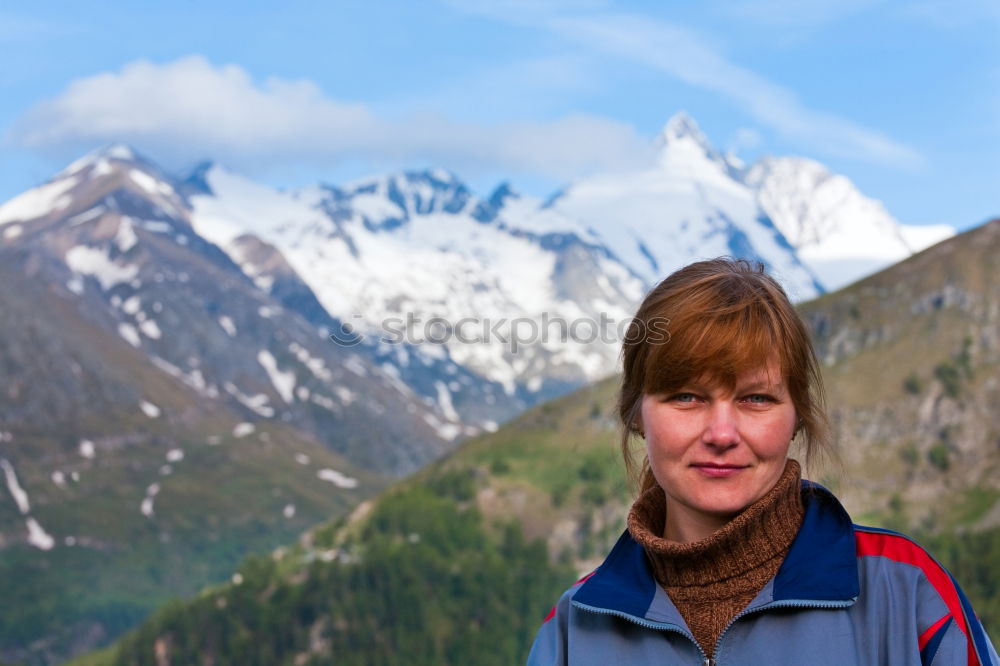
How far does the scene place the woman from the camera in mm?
7977

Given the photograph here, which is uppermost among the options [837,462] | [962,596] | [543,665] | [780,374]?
[780,374]

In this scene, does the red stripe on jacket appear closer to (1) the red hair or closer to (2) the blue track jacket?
(2) the blue track jacket

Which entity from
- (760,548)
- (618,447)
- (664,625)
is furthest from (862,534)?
(618,447)

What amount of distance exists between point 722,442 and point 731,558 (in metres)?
0.76

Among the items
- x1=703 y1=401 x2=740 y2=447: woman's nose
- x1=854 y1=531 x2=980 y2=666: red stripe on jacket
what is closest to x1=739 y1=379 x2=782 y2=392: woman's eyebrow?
x1=703 y1=401 x2=740 y2=447: woman's nose

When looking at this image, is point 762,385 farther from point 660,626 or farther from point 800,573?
point 660,626

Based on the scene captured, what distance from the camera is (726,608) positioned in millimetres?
8484

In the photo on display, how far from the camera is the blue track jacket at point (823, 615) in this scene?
7797 millimetres

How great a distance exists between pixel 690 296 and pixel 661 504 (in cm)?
177

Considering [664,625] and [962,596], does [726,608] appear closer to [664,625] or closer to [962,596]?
[664,625]

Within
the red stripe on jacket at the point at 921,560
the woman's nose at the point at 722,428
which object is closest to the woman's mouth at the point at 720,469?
the woman's nose at the point at 722,428

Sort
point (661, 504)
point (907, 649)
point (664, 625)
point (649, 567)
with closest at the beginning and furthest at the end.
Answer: point (907, 649) → point (664, 625) → point (649, 567) → point (661, 504)

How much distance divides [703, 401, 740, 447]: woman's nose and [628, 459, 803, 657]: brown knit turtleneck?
0.44 m

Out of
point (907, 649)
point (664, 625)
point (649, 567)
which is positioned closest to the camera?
point (907, 649)
